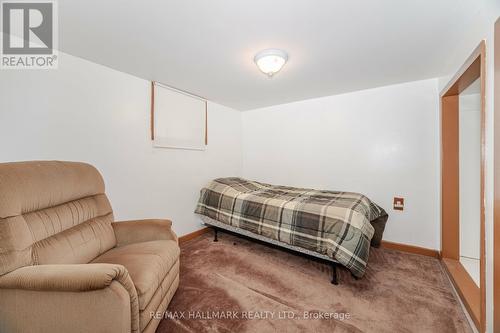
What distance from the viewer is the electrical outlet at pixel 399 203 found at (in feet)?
8.06

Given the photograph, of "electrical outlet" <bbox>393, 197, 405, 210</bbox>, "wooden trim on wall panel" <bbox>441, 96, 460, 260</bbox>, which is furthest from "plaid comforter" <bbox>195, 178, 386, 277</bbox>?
"wooden trim on wall panel" <bbox>441, 96, 460, 260</bbox>

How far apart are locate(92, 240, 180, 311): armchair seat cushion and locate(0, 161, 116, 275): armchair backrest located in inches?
6.7

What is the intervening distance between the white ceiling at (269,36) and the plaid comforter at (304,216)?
4.76 feet

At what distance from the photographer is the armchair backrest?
1.03m

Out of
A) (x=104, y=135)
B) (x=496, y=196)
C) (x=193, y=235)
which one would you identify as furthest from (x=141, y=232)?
(x=496, y=196)

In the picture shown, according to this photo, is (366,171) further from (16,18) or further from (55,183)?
(16,18)

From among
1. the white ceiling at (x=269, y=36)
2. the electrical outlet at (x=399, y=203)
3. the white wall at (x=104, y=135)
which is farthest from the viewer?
the electrical outlet at (x=399, y=203)

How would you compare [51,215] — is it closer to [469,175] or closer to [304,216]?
[304,216]

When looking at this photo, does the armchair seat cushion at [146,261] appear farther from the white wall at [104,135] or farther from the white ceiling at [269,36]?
the white ceiling at [269,36]

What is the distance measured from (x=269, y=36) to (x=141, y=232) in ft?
6.36

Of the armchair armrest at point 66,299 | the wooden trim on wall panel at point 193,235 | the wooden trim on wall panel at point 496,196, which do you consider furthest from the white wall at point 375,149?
the armchair armrest at point 66,299

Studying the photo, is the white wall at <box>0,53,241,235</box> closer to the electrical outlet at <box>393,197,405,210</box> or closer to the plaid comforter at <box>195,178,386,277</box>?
the plaid comforter at <box>195,178,386,277</box>

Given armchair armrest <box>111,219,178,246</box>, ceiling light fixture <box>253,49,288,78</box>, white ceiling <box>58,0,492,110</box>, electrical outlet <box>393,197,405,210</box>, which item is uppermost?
white ceiling <box>58,0,492,110</box>

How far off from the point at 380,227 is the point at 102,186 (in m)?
3.09
